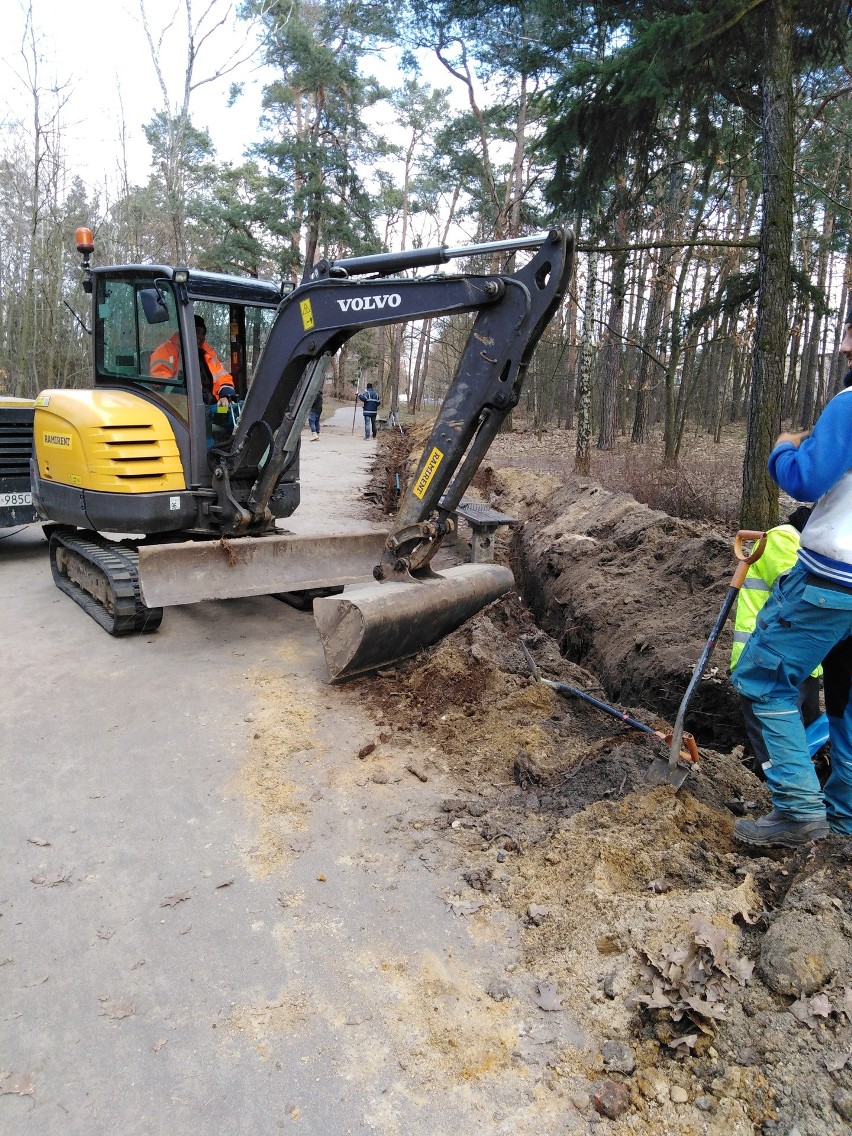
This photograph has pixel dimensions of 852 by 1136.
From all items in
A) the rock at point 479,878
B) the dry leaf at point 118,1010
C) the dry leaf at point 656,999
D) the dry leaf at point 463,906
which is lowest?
the dry leaf at point 118,1010

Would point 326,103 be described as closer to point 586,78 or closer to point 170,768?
point 586,78

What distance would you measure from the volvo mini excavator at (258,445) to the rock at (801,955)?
2.93m

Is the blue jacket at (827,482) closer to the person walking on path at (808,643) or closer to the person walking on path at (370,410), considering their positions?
the person walking on path at (808,643)

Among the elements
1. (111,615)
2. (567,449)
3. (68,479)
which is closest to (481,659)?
(111,615)

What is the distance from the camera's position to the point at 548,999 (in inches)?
99.0

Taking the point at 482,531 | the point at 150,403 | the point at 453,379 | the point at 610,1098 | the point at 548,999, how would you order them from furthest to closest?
the point at 482,531, the point at 150,403, the point at 453,379, the point at 548,999, the point at 610,1098

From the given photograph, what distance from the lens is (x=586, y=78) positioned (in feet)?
25.6

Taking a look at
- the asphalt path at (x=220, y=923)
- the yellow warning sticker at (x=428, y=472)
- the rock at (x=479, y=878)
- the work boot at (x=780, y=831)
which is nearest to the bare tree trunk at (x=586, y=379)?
the yellow warning sticker at (x=428, y=472)

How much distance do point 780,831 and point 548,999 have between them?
1.14 meters

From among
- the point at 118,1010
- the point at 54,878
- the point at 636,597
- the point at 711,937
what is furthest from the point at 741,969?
the point at 636,597

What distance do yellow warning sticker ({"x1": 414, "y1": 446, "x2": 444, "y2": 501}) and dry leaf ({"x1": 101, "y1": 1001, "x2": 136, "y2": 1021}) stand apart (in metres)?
3.35

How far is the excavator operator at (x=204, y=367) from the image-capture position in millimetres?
6148

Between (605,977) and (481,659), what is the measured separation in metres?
2.65

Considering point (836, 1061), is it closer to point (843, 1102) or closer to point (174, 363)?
point (843, 1102)
